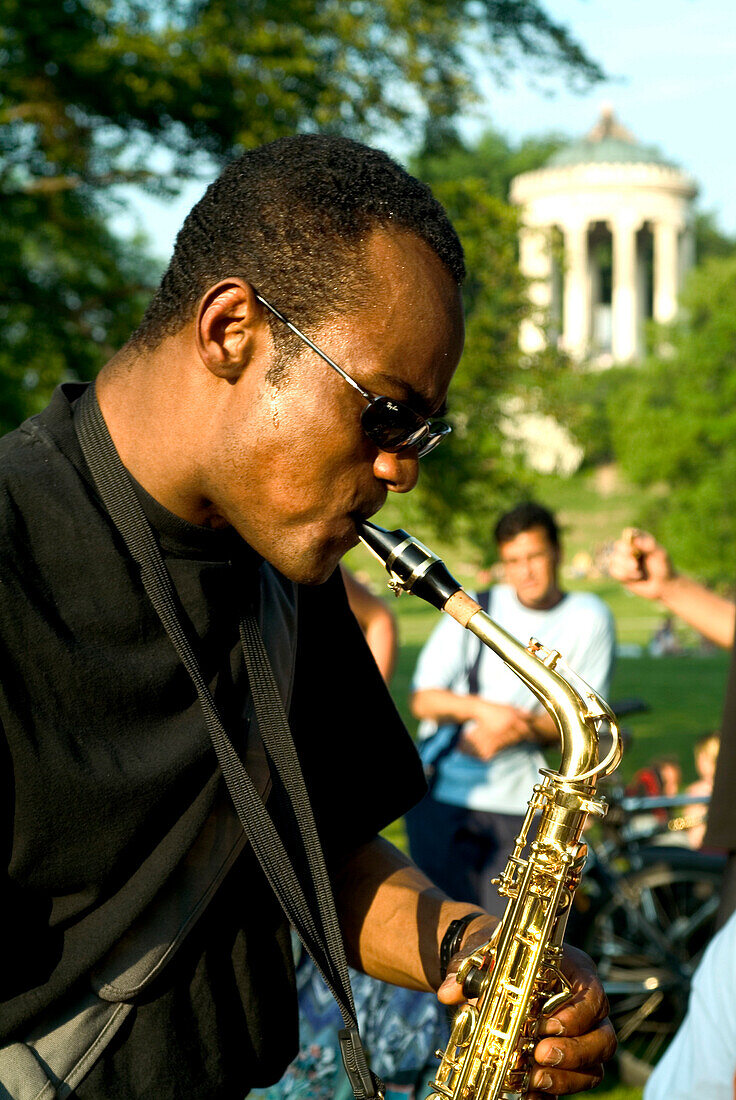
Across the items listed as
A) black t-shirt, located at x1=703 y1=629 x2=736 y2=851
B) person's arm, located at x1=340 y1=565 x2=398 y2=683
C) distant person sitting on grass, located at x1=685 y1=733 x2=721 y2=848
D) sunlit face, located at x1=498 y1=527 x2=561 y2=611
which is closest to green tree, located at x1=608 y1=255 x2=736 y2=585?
distant person sitting on grass, located at x1=685 y1=733 x2=721 y2=848

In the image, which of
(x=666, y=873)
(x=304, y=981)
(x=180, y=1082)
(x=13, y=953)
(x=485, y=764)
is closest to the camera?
(x=13, y=953)

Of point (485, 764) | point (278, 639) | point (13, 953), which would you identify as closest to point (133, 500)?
point (278, 639)

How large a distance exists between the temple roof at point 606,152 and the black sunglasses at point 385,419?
7550 centimetres

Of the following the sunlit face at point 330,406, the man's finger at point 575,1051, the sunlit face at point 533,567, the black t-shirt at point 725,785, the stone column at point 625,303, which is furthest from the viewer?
the stone column at point 625,303

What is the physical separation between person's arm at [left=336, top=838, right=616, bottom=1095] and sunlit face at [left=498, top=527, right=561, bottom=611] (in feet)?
11.4

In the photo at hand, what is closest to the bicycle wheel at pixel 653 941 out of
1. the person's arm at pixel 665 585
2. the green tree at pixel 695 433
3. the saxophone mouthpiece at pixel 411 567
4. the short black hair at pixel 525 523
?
the short black hair at pixel 525 523

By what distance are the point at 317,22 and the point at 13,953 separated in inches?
448

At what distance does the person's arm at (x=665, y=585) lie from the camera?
4.46 meters

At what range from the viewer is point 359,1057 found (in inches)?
83.5

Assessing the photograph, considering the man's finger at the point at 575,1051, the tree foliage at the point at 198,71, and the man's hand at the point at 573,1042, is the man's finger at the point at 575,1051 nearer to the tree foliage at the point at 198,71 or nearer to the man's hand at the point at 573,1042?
the man's hand at the point at 573,1042

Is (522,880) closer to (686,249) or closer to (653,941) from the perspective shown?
(653,941)

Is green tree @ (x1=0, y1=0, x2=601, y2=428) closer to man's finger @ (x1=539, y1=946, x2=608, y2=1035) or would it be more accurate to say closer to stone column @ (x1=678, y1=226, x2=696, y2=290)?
man's finger @ (x1=539, y1=946, x2=608, y2=1035)

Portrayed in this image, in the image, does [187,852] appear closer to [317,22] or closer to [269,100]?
[269,100]

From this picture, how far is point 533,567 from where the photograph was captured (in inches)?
229
